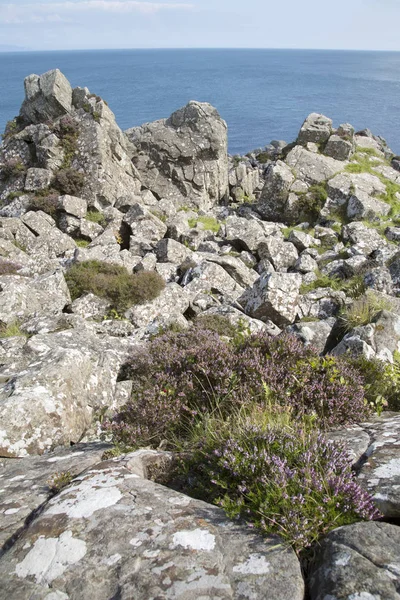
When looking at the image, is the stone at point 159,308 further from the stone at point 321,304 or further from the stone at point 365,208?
the stone at point 365,208

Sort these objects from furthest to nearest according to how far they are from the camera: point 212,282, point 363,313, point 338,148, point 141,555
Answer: point 338,148, point 212,282, point 363,313, point 141,555

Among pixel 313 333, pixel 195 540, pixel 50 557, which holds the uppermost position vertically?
pixel 195 540

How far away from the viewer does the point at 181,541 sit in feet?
11.6

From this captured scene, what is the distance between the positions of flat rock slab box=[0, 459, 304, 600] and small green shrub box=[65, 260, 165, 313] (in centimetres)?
1144

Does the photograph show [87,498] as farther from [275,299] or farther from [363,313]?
[275,299]

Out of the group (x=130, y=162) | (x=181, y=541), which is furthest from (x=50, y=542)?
(x=130, y=162)

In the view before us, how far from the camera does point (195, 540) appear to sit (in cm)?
354

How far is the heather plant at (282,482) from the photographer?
361 centimetres

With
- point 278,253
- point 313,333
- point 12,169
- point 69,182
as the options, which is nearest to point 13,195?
point 12,169

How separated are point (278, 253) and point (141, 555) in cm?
2122

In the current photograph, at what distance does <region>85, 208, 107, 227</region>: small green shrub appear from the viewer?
26469 millimetres

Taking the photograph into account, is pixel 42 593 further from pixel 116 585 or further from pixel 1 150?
pixel 1 150

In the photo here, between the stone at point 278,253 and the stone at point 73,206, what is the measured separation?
1071cm

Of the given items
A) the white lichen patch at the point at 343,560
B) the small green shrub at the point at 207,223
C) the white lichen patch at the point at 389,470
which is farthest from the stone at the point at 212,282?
the white lichen patch at the point at 343,560
